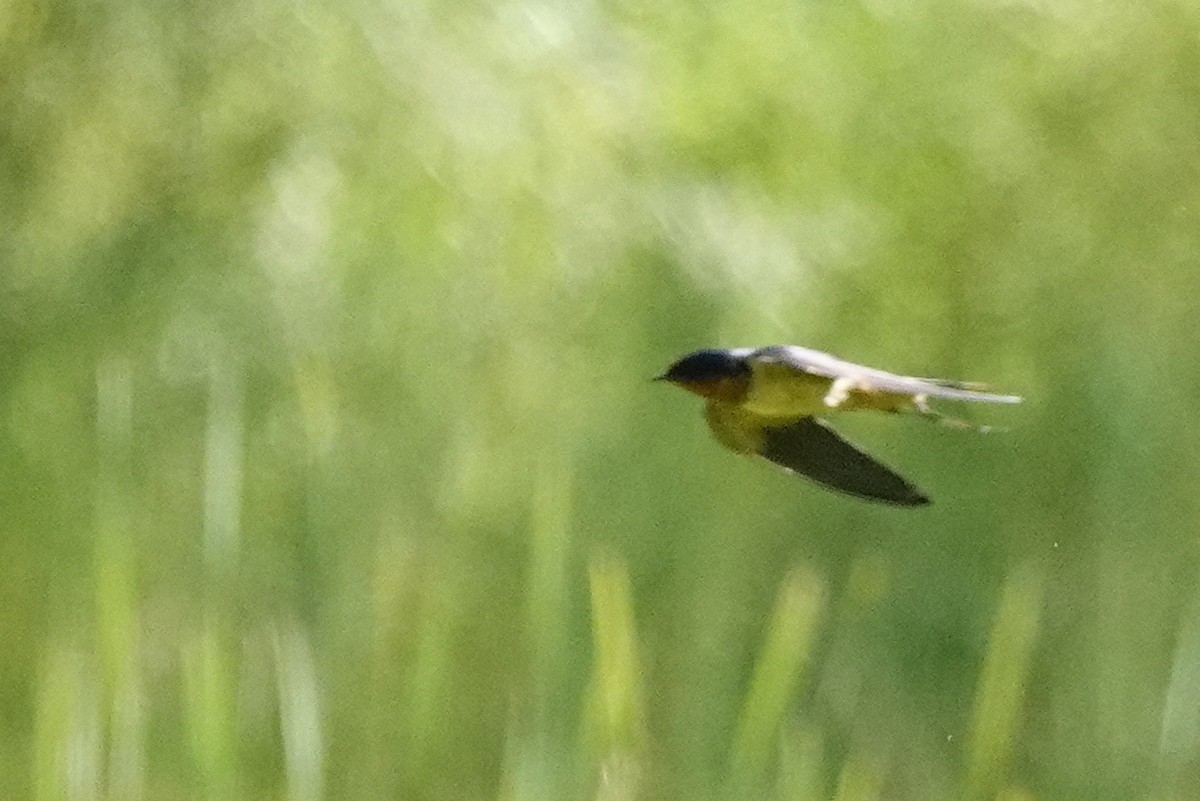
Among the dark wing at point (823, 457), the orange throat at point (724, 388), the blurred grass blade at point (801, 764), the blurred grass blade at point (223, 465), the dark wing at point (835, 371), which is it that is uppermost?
the dark wing at point (835, 371)

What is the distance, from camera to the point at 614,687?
797 millimetres

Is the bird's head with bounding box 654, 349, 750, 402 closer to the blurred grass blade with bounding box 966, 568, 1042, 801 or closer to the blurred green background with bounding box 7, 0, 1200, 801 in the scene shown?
the blurred green background with bounding box 7, 0, 1200, 801

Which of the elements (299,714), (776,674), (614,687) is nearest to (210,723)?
(299,714)

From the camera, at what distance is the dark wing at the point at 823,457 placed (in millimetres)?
568

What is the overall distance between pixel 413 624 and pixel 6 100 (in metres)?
0.38

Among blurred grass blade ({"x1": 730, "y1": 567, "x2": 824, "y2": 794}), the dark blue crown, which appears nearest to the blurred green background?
blurred grass blade ({"x1": 730, "y1": 567, "x2": 824, "y2": 794})

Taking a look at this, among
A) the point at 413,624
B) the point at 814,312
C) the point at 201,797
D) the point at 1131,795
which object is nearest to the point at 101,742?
the point at 201,797

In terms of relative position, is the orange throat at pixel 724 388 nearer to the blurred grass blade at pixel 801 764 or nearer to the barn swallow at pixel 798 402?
the barn swallow at pixel 798 402

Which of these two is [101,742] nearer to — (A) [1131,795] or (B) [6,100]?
(B) [6,100]

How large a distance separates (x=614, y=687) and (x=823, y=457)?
0.27 m

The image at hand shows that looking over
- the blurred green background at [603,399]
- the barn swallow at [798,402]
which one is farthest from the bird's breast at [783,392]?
the blurred green background at [603,399]

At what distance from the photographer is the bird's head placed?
1.82 ft

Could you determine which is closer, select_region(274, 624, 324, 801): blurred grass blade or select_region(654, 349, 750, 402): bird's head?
select_region(654, 349, 750, 402): bird's head

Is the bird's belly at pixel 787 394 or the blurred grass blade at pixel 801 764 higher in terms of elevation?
the bird's belly at pixel 787 394
